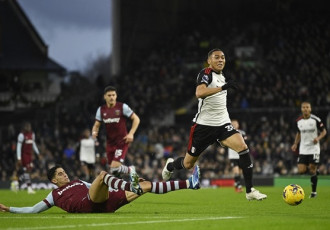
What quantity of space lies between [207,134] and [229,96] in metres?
23.1

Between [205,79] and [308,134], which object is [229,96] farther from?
[205,79]

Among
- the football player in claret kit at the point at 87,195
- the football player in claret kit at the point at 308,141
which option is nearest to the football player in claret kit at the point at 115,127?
the football player in claret kit at the point at 308,141

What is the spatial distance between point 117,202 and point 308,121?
8.20 m

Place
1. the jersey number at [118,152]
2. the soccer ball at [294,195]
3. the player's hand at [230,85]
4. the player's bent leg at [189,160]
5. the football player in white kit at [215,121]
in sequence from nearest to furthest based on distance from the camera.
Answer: the player's hand at [230,85], the soccer ball at [294,195], the football player in white kit at [215,121], the player's bent leg at [189,160], the jersey number at [118,152]

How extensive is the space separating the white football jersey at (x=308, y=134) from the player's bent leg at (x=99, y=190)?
840 cm

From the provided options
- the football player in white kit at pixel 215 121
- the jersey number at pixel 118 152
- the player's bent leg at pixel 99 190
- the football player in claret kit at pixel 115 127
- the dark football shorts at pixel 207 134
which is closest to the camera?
the player's bent leg at pixel 99 190

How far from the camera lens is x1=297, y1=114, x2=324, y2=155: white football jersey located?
1809 cm

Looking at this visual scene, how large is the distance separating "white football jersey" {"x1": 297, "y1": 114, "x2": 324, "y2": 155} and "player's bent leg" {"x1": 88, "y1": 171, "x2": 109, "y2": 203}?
8397mm

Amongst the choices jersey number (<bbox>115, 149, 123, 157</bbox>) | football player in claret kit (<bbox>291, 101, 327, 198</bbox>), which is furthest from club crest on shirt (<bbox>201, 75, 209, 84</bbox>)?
football player in claret kit (<bbox>291, 101, 327, 198</bbox>)

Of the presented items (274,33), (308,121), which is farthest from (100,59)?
(308,121)

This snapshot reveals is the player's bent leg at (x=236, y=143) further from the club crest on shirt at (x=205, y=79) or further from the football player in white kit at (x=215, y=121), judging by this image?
the club crest on shirt at (x=205, y=79)

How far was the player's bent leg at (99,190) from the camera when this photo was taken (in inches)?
425

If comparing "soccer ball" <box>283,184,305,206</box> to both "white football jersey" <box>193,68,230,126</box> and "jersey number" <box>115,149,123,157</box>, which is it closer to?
"white football jersey" <box>193,68,230,126</box>

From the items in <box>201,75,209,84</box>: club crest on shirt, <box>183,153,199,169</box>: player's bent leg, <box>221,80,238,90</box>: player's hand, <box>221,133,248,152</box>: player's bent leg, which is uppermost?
<box>201,75,209,84</box>: club crest on shirt
